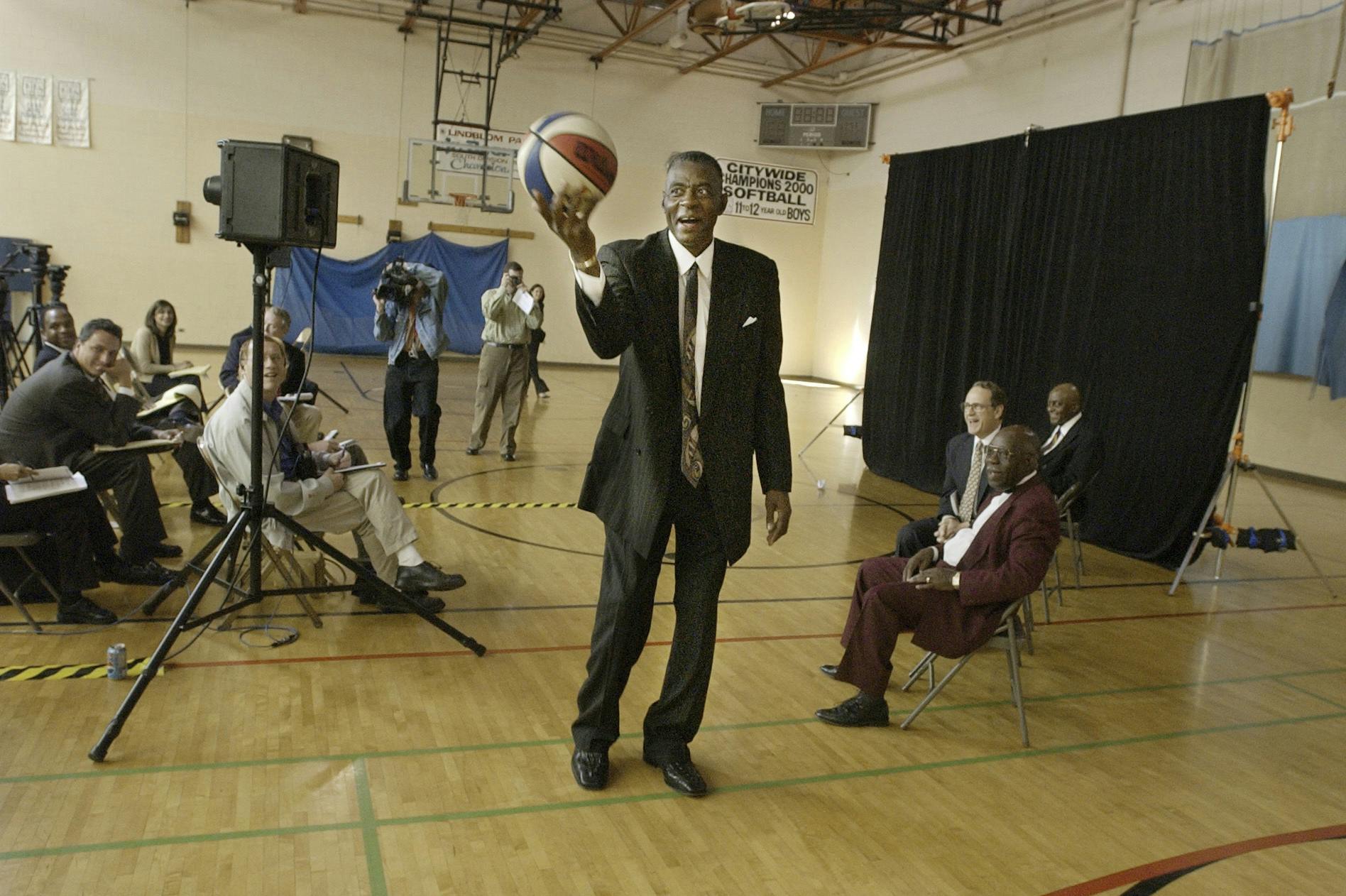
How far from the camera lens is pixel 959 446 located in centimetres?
502

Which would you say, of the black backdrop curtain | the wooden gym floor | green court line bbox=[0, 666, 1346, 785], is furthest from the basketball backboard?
green court line bbox=[0, 666, 1346, 785]

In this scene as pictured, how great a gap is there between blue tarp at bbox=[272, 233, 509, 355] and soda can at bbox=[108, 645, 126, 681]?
41.1ft

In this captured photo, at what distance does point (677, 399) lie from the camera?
9.49 feet

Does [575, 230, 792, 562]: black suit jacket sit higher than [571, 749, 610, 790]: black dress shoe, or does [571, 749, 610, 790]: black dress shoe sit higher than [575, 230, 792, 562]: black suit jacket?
[575, 230, 792, 562]: black suit jacket

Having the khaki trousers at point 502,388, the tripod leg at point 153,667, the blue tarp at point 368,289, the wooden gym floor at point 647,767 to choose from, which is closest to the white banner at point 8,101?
the blue tarp at point 368,289

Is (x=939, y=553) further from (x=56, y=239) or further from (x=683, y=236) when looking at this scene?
(x=56, y=239)

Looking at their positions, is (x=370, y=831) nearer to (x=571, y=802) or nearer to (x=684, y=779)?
(x=571, y=802)

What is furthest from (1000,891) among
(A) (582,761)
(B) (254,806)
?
(B) (254,806)

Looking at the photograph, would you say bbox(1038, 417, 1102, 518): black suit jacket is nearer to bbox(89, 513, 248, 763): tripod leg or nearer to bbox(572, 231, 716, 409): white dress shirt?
bbox(572, 231, 716, 409): white dress shirt

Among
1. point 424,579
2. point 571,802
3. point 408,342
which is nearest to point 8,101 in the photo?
point 408,342

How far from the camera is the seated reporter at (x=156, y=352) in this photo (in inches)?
307

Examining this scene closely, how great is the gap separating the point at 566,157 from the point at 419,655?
2.45 meters

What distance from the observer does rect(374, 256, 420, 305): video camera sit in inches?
284

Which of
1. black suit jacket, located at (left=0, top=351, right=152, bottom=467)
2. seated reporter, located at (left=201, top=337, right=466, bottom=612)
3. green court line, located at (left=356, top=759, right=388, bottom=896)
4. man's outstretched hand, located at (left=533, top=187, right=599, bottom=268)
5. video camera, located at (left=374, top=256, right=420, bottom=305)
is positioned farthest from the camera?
video camera, located at (left=374, top=256, right=420, bottom=305)
